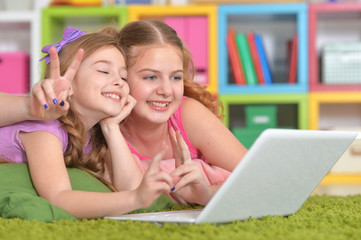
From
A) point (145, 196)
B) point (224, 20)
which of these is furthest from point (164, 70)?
point (224, 20)

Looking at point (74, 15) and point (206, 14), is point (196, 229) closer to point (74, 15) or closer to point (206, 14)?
point (206, 14)

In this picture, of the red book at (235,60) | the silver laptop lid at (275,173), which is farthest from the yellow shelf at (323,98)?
the silver laptop lid at (275,173)

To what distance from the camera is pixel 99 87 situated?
1.23 meters

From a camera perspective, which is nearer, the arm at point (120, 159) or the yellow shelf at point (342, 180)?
the arm at point (120, 159)

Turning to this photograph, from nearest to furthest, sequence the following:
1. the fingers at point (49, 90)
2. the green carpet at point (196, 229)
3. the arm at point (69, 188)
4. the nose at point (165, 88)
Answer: the green carpet at point (196, 229)
the arm at point (69, 188)
the fingers at point (49, 90)
the nose at point (165, 88)

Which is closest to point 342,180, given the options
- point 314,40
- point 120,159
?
point 314,40

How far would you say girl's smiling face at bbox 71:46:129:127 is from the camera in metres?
1.23

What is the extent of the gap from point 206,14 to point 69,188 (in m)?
1.88

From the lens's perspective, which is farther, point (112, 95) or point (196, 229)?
point (112, 95)

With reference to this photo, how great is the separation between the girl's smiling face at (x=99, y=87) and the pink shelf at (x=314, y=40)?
161 cm

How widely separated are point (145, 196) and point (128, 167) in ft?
1.28

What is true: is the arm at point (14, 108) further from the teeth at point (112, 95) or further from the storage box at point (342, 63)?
the storage box at point (342, 63)

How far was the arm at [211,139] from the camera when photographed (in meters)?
1.47

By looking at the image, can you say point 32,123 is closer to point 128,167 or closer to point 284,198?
point 128,167
